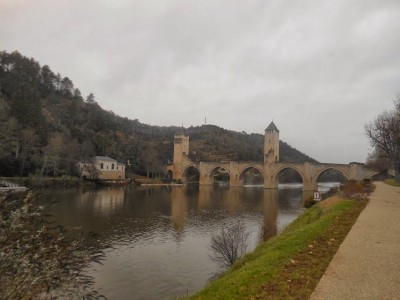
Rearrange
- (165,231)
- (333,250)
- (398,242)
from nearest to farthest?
(333,250) → (398,242) → (165,231)

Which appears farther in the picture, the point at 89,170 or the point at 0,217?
the point at 89,170

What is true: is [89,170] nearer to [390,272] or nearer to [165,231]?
[165,231]

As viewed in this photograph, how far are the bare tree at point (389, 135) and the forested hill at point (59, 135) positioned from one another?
126ft

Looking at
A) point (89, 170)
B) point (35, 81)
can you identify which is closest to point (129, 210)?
point (89, 170)

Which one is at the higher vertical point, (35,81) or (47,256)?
(35,81)

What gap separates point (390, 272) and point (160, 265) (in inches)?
342

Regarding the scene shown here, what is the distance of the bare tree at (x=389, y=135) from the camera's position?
29717 millimetres

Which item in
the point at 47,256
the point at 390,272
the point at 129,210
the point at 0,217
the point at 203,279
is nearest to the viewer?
the point at 0,217

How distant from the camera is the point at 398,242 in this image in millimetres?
8953

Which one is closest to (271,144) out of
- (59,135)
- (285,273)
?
(59,135)

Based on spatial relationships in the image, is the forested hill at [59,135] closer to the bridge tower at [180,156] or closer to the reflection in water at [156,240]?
the bridge tower at [180,156]

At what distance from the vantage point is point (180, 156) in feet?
268

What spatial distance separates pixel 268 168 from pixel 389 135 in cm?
3421

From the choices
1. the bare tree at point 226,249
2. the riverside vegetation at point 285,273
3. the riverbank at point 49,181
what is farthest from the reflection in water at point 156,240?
the riverbank at point 49,181
